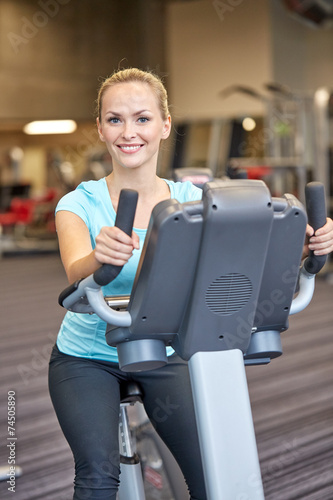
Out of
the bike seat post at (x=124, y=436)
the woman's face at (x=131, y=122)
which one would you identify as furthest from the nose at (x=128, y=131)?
the bike seat post at (x=124, y=436)

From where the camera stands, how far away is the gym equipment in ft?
3.39

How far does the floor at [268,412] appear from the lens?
2.36 metres

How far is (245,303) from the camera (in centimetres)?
113

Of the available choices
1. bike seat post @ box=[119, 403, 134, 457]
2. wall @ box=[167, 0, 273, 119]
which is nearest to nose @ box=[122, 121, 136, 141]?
bike seat post @ box=[119, 403, 134, 457]

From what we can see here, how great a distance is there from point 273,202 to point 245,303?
186 millimetres

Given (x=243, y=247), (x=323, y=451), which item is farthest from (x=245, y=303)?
(x=323, y=451)

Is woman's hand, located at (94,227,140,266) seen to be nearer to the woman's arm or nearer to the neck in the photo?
the woman's arm

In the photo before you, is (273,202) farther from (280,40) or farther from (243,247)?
(280,40)

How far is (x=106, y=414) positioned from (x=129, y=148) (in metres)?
0.57

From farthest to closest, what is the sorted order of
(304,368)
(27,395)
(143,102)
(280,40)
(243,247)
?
1. (280,40)
2. (304,368)
3. (27,395)
4. (143,102)
5. (243,247)

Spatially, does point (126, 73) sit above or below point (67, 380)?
above

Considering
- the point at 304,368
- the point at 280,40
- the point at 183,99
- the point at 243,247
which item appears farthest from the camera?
the point at 183,99

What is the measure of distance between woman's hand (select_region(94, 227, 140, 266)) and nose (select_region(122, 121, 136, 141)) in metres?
0.36

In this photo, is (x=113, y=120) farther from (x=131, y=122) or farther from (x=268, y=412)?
(x=268, y=412)
